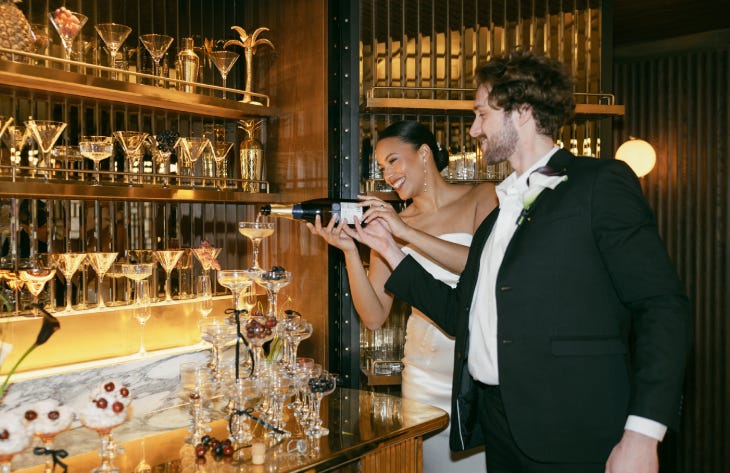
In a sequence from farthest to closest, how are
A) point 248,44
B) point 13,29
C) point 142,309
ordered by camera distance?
point 248,44, point 142,309, point 13,29

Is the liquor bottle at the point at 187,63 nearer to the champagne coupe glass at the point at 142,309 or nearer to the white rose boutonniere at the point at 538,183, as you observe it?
the champagne coupe glass at the point at 142,309

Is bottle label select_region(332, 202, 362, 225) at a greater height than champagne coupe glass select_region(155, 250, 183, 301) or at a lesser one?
greater

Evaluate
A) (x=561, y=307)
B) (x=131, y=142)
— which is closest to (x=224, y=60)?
(x=131, y=142)

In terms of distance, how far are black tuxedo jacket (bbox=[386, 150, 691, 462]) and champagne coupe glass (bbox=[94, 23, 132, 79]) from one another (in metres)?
1.89

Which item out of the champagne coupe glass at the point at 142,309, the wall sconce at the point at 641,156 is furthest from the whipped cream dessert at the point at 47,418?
the wall sconce at the point at 641,156

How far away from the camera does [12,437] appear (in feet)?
4.57

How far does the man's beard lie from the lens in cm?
178

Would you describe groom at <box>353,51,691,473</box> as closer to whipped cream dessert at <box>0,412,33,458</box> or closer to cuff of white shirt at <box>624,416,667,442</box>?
cuff of white shirt at <box>624,416,667,442</box>

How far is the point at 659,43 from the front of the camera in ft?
15.0

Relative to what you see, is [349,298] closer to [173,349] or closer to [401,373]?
[401,373]

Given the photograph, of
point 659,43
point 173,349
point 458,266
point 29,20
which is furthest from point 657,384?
point 659,43

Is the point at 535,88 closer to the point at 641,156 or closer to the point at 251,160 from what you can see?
the point at 251,160

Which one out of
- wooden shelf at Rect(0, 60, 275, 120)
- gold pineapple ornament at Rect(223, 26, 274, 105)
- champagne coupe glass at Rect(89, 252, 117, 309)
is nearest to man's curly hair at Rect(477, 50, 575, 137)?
wooden shelf at Rect(0, 60, 275, 120)

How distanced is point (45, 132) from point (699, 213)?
13.2 ft
